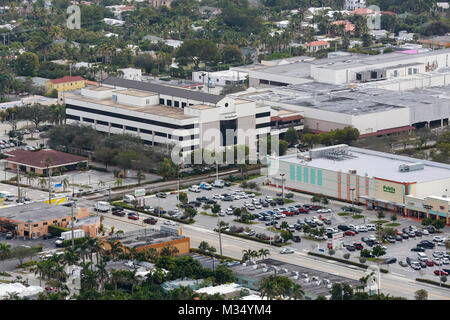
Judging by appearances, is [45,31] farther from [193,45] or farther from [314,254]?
[314,254]

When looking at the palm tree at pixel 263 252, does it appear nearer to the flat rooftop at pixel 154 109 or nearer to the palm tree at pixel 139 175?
the palm tree at pixel 139 175

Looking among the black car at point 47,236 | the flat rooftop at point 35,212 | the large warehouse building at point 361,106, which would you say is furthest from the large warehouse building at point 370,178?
the black car at point 47,236

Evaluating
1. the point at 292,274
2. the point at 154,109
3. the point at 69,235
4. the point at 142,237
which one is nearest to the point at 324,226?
the point at 292,274

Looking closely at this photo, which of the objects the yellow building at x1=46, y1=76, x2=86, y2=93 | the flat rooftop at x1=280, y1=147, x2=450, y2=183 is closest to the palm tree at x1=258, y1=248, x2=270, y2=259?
the flat rooftop at x1=280, y1=147, x2=450, y2=183

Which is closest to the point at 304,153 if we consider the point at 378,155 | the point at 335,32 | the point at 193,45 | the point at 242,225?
the point at 378,155

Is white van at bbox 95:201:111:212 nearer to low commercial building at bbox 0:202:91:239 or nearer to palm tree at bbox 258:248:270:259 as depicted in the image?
low commercial building at bbox 0:202:91:239

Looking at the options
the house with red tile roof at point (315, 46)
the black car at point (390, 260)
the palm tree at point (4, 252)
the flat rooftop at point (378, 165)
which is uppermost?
the house with red tile roof at point (315, 46)

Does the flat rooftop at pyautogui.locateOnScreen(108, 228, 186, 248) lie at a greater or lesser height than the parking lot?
greater
